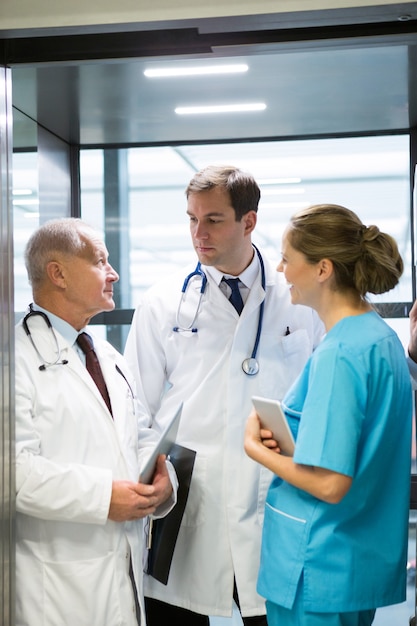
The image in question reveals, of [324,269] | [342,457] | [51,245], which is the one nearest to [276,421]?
[342,457]

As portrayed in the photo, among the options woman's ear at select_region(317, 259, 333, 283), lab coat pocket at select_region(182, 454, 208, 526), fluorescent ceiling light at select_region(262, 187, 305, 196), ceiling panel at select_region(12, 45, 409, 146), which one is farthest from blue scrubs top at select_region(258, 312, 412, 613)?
fluorescent ceiling light at select_region(262, 187, 305, 196)

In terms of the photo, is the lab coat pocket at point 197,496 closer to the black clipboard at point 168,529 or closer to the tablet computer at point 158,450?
the black clipboard at point 168,529

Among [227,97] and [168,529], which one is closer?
[168,529]

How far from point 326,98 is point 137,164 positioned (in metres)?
0.92

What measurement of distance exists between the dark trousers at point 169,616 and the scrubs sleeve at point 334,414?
0.88 meters

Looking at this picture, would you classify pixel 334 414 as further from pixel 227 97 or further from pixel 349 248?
pixel 227 97

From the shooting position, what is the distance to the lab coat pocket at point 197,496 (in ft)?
7.10

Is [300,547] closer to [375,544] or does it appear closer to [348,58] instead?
[375,544]

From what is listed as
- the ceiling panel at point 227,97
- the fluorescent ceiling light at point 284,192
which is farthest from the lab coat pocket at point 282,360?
the fluorescent ceiling light at point 284,192

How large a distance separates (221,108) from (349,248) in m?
1.14

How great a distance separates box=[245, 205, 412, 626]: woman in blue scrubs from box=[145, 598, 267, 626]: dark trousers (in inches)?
22.5

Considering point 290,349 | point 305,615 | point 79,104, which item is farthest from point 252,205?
point 305,615

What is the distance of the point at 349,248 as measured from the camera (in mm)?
1746

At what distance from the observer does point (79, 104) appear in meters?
2.63
